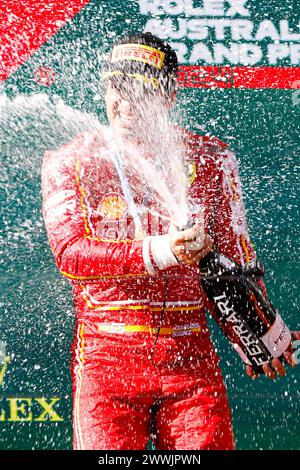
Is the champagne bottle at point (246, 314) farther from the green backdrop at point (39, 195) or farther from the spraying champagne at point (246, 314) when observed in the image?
the green backdrop at point (39, 195)

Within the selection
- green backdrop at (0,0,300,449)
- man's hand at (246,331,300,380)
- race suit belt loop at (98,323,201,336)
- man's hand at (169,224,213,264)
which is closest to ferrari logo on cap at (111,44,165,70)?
green backdrop at (0,0,300,449)

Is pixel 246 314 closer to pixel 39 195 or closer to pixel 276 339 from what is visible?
pixel 276 339

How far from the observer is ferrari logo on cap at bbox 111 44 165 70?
2.39 m

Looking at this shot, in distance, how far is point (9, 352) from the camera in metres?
2.95

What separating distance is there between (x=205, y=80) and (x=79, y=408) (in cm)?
158

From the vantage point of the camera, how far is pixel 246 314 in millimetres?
2262

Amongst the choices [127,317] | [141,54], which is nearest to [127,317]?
[127,317]

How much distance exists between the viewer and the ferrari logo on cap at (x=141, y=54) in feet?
7.84

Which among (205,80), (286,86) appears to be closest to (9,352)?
(205,80)

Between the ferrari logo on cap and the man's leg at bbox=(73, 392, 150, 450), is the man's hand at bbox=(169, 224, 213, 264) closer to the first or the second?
the man's leg at bbox=(73, 392, 150, 450)

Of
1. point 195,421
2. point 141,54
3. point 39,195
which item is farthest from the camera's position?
point 39,195

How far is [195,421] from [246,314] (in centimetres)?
42

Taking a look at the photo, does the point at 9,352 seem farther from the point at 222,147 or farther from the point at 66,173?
the point at 222,147

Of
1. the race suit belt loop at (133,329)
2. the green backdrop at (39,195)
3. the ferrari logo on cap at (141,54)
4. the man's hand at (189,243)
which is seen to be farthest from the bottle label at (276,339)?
the ferrari logo on cap at (141,54)
